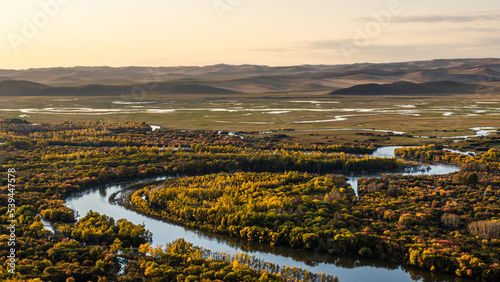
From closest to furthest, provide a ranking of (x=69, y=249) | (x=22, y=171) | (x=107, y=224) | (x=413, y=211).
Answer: (x=69, y=249) → (x=107, y=224) → (x=413, y=211) → (x=22, y=171)

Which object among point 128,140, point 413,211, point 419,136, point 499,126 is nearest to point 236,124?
point 128,140

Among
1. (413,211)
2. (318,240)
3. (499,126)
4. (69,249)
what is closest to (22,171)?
(69,249)

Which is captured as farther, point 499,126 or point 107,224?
point 499,126

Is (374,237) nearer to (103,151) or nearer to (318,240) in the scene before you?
(318,240)

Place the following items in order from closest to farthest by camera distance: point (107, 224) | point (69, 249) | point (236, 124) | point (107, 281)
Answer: point (107, 281), point (69, 249), point (107, 224), point (236, 124)

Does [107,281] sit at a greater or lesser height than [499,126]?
lesser

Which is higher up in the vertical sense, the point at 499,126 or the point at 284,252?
the point at 499,126

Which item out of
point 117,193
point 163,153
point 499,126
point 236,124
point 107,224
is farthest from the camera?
point 236,124

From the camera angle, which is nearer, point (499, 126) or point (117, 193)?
point (117, 193)

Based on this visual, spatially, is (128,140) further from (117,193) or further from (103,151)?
(117,193)
